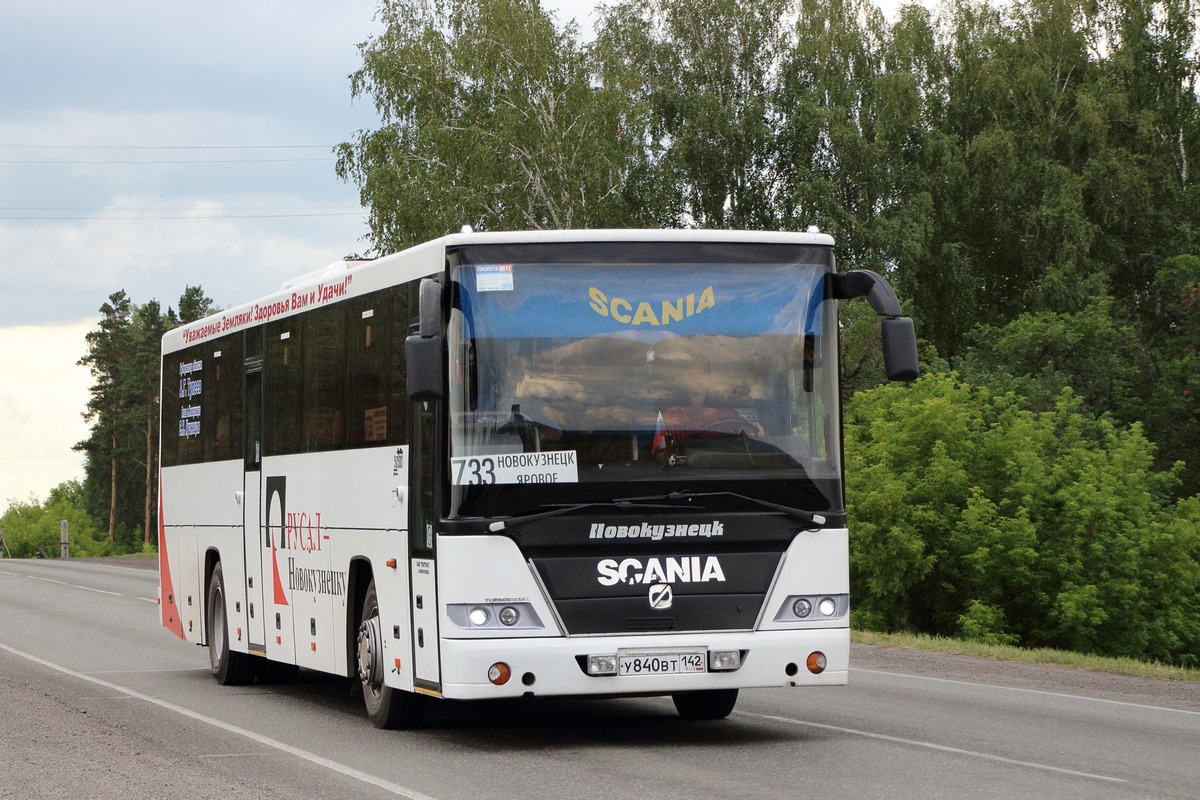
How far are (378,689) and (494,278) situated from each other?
3.24 metres

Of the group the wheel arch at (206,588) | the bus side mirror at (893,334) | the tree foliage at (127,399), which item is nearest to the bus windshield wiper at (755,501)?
the bus side mirror at (893,334)

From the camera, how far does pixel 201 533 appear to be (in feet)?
56.0

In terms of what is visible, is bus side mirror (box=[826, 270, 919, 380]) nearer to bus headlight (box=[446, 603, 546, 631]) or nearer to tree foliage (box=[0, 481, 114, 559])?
bus headlight (box=[446, 603, 546, 631])

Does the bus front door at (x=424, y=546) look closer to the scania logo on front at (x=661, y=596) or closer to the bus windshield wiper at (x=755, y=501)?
the bus windshield wiper at (x=755, y=501)

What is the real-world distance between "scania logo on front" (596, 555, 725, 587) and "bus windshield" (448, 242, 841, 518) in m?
0.42

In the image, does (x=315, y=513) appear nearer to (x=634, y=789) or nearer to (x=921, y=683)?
(x=634, y=789)

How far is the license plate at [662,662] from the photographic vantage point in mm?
10352

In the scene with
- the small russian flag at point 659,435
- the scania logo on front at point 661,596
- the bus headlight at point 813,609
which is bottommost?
the bus headlight at point 813,609

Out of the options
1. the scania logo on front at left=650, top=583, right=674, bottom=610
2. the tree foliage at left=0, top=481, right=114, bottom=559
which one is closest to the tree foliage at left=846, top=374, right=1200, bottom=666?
the scania logo on front at left=650, top=583, right=674, bottom=610

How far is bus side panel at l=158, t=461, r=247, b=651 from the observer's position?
51.6 feet

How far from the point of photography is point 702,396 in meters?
10.6

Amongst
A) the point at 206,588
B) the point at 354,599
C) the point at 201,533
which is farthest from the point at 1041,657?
the point at 354,599

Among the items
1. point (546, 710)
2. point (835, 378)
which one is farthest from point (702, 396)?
point (546, 710)

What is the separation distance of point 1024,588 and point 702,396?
22.4m
